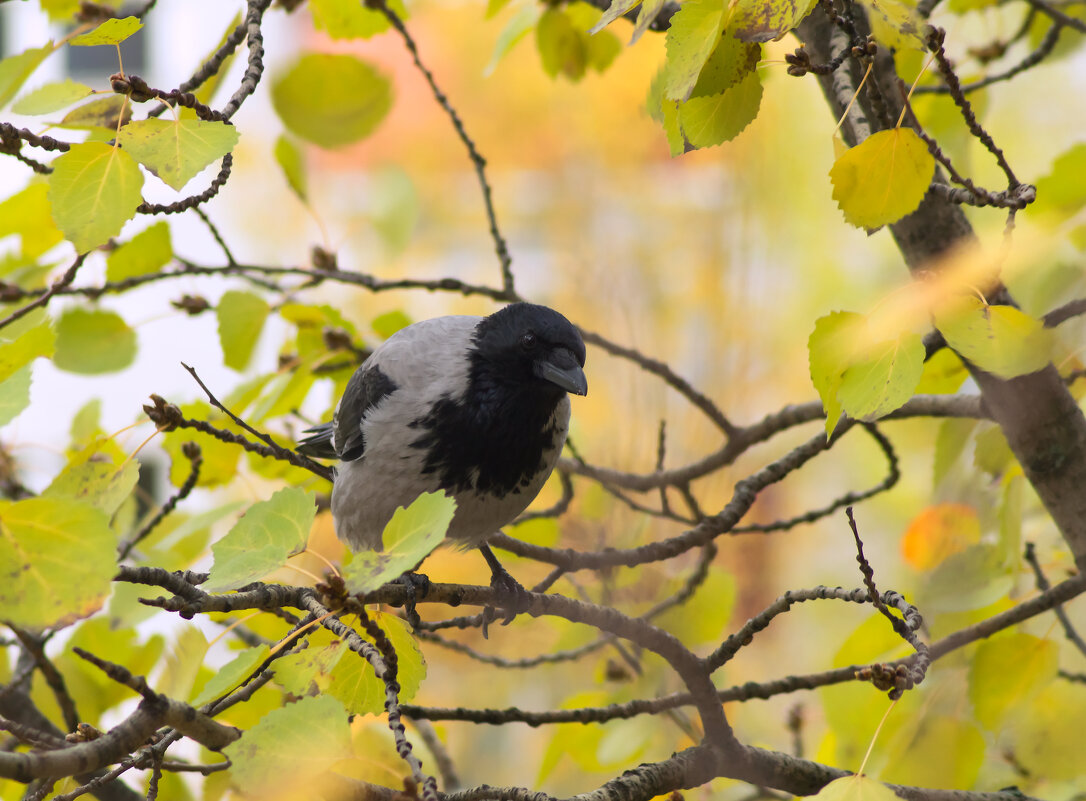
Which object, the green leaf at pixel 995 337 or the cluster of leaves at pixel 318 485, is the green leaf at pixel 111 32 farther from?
the green leaf at pixel 995 337

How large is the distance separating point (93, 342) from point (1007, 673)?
1.95 metres

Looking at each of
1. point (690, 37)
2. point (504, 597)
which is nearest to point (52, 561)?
point (690, 37)

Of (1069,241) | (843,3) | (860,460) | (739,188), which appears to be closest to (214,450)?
(843,3)

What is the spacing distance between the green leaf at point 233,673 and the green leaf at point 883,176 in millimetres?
870

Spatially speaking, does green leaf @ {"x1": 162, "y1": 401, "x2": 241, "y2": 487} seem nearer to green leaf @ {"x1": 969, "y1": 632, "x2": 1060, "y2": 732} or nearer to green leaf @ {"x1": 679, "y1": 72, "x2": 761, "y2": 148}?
green leaf @ {"x1": 679, "y1": 72, "x2": 761, "y2": 148}

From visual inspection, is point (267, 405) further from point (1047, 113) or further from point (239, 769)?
point (1047, 113)

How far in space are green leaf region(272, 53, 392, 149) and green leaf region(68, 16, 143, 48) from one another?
95cm

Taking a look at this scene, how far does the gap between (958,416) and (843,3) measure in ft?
3.23

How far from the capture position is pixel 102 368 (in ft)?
6.84

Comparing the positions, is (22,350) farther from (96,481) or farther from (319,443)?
(319,443)

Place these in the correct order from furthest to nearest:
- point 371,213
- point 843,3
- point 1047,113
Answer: point 1047,113
point 371,213
point 843,3

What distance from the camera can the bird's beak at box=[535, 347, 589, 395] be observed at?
75.9 inches

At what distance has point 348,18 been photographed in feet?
6.48

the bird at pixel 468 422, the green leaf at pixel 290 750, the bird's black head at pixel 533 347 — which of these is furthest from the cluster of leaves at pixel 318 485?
the bird's black head at pixel 533 347
